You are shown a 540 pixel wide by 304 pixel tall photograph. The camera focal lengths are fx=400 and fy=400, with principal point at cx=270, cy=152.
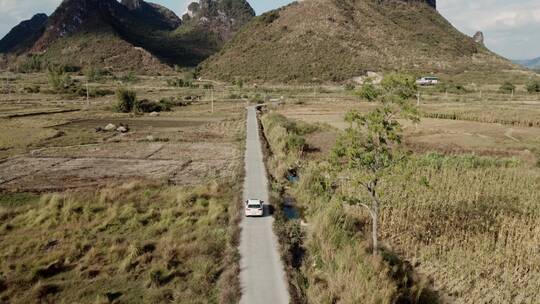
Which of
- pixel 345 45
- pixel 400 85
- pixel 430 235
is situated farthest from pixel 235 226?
pixel 345 45

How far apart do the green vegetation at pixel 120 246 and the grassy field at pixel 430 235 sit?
4.30 m

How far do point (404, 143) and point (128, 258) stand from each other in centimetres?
3543

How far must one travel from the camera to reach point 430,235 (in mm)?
19656

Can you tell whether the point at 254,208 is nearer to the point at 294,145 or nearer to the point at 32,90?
the point at 294,145

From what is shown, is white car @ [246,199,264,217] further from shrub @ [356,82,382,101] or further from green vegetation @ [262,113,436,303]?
shrub @ [356,82,382,101]

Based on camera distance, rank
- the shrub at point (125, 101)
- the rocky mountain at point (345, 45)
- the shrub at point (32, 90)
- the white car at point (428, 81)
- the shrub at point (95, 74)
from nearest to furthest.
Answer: the shrub at point (125, 101), the white car at point (428, 81), the shrub at point (32, 90), the rocky mountain at point (345, 45), the shrub at point (95, 74)

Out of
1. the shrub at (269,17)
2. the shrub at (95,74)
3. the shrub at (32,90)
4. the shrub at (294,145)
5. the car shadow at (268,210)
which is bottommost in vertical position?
the car shadow at (268,210)

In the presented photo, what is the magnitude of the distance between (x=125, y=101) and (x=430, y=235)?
74.6 m

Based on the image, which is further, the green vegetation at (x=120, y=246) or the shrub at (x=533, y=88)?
the shrub at (x=533, y=88)

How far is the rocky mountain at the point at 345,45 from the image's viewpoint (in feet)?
443

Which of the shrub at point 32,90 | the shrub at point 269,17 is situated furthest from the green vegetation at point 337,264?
the shrub at point 269,17

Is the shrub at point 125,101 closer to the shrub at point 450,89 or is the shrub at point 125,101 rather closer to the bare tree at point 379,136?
the bare tree at point 379,136

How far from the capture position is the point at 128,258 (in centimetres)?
1770

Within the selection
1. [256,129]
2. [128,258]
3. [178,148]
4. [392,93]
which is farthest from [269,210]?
[256,129]
